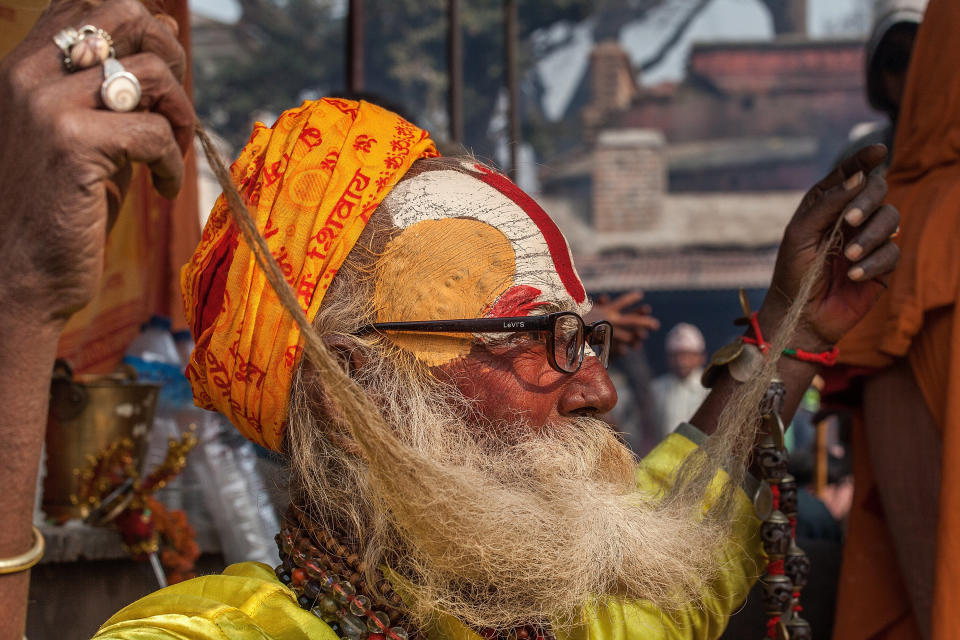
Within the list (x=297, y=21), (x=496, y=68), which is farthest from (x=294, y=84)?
(x=496, y=68)

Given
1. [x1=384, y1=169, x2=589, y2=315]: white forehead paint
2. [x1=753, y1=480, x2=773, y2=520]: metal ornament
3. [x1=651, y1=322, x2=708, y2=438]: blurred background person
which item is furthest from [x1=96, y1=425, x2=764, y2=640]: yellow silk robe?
[x1=651, y1=322, x2=708, y2=438]: blurred background person

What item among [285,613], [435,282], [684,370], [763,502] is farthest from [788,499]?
[684,370]

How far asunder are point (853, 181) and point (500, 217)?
0.76 metres

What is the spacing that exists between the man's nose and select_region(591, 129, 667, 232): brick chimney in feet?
44.9

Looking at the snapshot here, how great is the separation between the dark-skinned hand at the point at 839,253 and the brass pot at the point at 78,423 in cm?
→ 186

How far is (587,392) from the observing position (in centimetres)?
179

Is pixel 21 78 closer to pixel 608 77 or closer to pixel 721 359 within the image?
pixel 721 359

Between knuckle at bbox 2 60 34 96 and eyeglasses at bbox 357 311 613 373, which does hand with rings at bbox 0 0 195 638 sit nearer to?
knuckle at bbox 2 60 34 96

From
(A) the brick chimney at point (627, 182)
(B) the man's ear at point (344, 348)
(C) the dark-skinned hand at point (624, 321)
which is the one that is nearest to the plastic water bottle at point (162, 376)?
(B) the man's ear at point (344, 348)

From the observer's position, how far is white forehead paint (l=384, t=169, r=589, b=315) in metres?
1.76

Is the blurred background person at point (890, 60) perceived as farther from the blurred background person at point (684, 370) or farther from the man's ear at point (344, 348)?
Result: the blurred background person at point (684, 370)

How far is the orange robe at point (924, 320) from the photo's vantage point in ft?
6.37

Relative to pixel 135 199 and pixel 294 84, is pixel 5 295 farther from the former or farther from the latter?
pixel 294 84

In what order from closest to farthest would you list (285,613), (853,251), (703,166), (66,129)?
(66,129)
(285,613)
(853,251)
(703,166)
